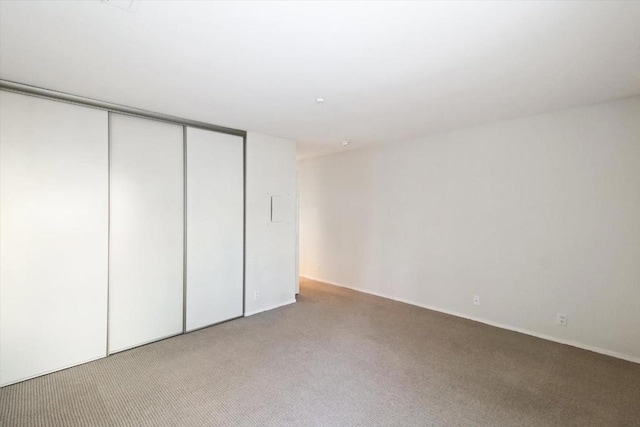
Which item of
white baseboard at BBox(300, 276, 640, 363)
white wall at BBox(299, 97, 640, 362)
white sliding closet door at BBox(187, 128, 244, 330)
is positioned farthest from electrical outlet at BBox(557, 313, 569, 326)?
white sliding closet door at BBox(187, 128, 244, 330)

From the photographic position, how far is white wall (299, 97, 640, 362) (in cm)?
290

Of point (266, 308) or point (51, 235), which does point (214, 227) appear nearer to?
point (266, 308)

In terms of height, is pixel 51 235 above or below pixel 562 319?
above

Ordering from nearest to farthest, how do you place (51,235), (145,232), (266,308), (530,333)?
(51,235) → (145,232) → (530,333) → (266,308)

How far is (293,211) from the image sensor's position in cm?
462

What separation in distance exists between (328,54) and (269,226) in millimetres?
2721

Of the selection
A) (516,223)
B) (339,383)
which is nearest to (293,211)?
(339,383)

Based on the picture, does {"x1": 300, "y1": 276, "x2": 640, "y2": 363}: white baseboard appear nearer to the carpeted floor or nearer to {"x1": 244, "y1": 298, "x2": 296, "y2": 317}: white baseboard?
the carpeted floor

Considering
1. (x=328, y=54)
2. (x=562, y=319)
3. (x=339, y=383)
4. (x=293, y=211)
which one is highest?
(x=328, y=54)

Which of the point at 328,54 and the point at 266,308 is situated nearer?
the point at 328,54

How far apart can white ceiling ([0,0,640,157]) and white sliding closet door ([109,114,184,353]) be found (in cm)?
37

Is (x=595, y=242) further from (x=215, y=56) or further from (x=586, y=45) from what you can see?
(x=215, y=56)

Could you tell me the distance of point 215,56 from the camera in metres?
2.03

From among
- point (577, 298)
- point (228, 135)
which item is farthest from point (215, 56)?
point (577, 298)
